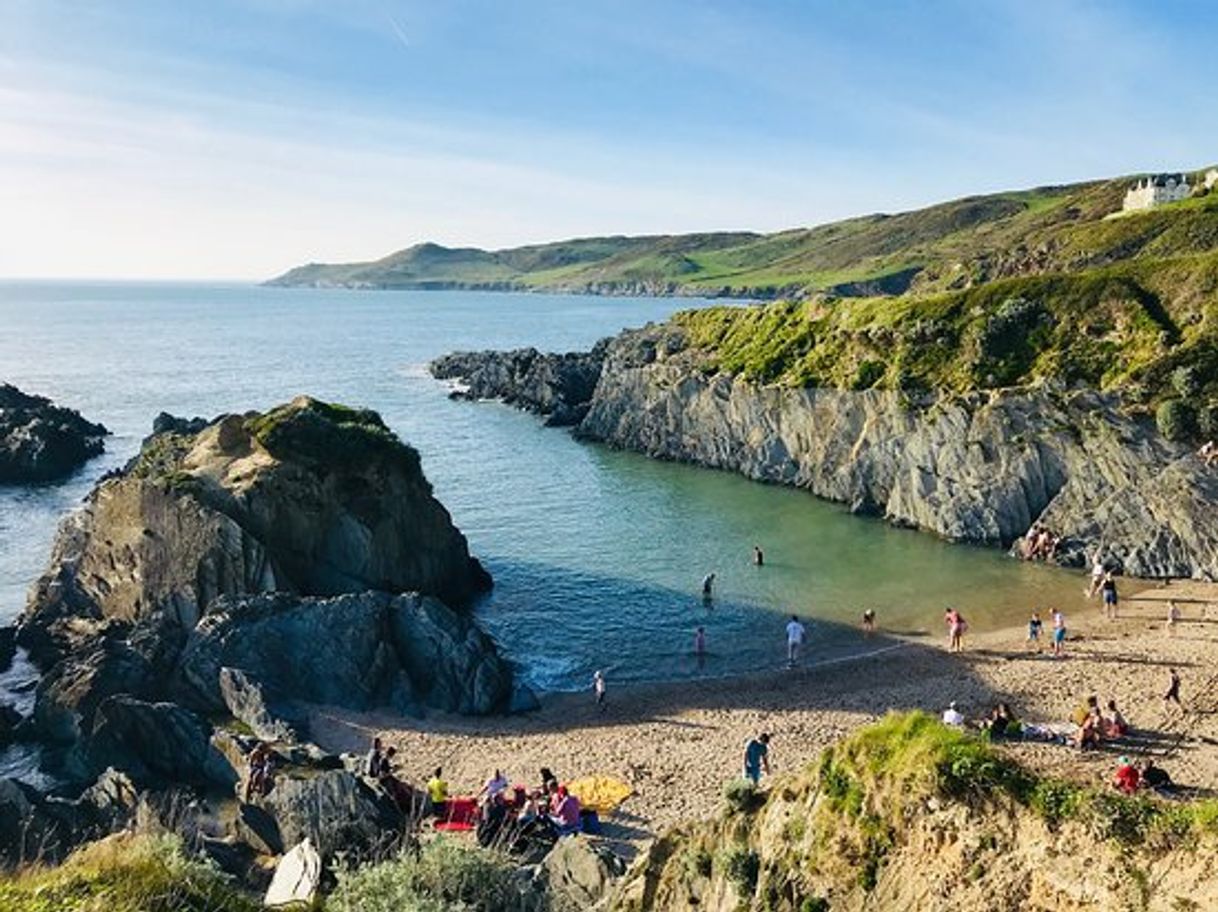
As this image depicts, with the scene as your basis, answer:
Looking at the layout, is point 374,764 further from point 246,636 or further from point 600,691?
point 246,636

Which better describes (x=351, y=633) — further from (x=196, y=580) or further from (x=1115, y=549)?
(x=1115, y=549)

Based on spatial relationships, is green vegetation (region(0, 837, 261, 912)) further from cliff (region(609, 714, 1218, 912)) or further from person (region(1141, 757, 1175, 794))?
person (region(1141, 757, 1175, 794))

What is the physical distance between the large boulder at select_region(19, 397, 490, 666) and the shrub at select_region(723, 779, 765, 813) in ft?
89.5

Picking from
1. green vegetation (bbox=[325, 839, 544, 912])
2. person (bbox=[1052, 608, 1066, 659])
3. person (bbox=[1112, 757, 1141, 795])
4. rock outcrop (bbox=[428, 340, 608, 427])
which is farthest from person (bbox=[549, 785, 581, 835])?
rock outcrop (bbox=[428, 340, 608, 427])

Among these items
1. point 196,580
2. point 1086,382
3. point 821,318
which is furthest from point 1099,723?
point 821,318

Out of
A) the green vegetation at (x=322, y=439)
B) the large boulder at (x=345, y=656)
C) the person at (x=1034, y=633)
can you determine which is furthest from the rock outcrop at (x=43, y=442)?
the person at (x=1034, y=633)

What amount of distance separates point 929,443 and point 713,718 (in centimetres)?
2851

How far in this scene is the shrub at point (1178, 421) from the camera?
45312mm

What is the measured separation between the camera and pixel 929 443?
2121 inches

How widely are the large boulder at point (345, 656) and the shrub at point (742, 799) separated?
65.6 feet

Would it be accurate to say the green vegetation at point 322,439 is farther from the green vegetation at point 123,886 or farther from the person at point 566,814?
the green vegetation at point 123,886

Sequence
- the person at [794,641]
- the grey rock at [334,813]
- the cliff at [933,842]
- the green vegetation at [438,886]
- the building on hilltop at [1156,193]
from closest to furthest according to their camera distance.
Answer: the cliff at [933,842]
the green vegetation at [438,886]
the grey rock at [334,813]
the person at [794,641]
the building on hilltop at [1156,193]

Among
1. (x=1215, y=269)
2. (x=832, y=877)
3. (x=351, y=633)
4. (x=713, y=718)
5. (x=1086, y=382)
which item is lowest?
(x=713, y=718)

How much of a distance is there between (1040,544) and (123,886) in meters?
44.5
